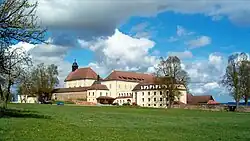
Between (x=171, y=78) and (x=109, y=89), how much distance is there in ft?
250

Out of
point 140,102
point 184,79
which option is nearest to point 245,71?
point 184,79

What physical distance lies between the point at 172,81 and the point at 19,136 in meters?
87.5

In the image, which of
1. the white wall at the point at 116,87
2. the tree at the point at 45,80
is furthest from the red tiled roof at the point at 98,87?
the tree at the point at 45,80

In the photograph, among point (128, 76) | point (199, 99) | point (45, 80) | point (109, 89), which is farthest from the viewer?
point (128, 76)

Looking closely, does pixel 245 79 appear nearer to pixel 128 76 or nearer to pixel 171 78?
pixel 171 78

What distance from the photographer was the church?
160m

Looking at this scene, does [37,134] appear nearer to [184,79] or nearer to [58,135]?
[58,135]

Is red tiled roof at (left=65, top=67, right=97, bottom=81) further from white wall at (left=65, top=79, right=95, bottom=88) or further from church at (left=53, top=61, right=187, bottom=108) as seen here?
white wall at (left=65, top=79, right=95, bottom=88)

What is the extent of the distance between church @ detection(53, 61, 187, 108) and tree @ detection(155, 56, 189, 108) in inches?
1669

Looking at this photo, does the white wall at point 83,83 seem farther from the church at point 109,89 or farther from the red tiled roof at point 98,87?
the red tiled roof at point 98,87

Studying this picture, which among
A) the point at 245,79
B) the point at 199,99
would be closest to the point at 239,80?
the point at 245,79

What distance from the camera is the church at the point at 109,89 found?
160 metres

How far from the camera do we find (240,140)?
20.6m

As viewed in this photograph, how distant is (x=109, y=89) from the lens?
17700 cm
